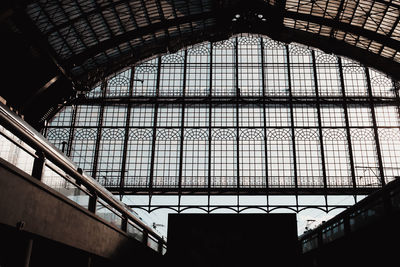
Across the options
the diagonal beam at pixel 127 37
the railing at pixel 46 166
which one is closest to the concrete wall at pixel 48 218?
the railing at pixel 46 166

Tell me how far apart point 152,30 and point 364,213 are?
18.7 meters

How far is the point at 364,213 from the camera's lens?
7.64 metres

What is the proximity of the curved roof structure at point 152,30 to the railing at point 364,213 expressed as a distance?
15.9 metres

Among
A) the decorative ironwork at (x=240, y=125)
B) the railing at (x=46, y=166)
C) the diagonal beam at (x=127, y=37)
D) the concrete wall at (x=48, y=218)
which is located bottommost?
the concrete wall at (x=48, y=218)

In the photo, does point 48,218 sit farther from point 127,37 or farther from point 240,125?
point 240,125

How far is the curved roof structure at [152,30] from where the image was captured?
21.5 metres

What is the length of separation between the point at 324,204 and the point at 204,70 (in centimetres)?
1151

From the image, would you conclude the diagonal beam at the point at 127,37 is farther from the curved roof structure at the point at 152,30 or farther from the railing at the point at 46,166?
the railing at the point at 46,166

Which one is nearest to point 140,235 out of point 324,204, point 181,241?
point 181,241

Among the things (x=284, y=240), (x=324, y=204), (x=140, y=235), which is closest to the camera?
(x=284, y=240)

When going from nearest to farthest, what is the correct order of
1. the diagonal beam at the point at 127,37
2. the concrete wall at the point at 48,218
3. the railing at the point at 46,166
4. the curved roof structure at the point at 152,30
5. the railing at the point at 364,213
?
the concrete wall at the point at 48,218 < the railing at the point at 46,166 < the railing at the point at 364,213 < the curved roof structure at the point at 152,30 < the diagonal beam at the point at 127,37

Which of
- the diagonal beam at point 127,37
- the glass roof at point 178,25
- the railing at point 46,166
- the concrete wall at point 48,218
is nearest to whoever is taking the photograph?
the concrete wall at point 48,218

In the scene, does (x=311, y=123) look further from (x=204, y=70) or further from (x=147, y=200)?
(x=147, y=200)

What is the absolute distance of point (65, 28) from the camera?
22.8 meters
